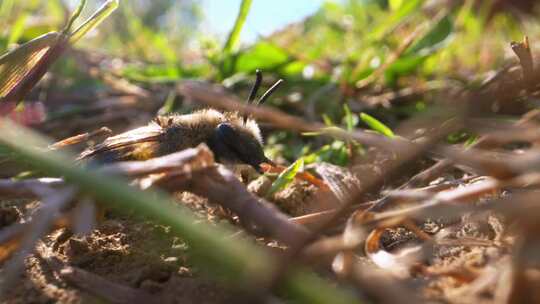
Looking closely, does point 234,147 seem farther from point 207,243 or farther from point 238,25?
point 238,25

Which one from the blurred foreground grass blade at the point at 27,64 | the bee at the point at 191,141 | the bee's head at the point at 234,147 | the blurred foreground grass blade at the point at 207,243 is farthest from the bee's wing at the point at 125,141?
the blurred foreground grass blade at the point at 207,243

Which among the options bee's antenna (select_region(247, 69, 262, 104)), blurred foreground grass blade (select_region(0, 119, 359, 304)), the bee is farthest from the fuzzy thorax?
blurred foreground grass blade (select_region(0, 119, 359, 304))

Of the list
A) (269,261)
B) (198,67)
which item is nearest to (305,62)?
(198,67)

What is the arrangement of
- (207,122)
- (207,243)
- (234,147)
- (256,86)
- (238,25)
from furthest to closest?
(238,25) → (256,86) → (207,122) → (234,147) → (207,243)

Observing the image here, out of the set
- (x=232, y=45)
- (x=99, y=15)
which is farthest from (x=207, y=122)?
(x=232, y=45)

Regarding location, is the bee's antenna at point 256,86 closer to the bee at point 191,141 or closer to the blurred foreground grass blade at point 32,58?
the bee at point 191,141

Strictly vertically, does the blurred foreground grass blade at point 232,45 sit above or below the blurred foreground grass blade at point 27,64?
above

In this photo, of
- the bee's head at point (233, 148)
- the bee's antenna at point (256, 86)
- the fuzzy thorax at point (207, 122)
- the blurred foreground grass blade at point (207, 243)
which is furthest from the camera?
the bee's antenna at point (256, 86)
